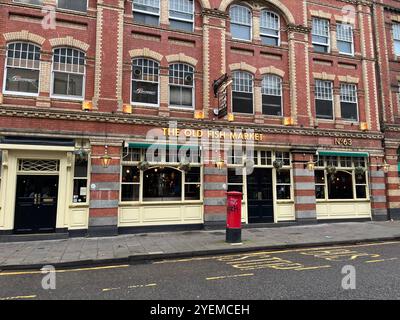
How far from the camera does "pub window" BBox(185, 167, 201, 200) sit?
14562 mm

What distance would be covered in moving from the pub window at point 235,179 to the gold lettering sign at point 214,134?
1.63 metres

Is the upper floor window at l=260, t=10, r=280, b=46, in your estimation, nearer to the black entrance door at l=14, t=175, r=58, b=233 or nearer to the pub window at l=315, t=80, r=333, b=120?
the pub window at l=315, t=80, r=333, b=120

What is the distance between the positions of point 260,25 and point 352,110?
7.23 meters

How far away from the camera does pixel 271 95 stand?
54.1 ft

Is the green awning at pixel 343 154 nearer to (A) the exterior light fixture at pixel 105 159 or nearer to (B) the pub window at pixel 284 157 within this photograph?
(B) the pub window at pixel 284 157

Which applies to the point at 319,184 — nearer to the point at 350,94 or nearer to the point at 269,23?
the point at 350,94

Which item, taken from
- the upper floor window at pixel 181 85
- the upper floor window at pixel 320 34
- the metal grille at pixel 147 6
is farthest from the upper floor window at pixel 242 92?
the upper floor window at pixel 320 34

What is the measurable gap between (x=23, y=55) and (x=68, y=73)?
5.91 feet

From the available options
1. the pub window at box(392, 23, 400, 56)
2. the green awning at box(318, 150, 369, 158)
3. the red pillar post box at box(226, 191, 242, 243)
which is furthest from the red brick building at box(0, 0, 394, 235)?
the red pillar post box at box(226, 191, 242, 243)

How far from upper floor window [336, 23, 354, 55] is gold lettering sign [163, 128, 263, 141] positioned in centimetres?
825

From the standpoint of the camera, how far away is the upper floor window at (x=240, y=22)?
644 inches

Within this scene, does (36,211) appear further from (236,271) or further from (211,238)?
(236,271)

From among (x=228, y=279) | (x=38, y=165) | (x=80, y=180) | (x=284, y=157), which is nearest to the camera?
(x=228, y=279)

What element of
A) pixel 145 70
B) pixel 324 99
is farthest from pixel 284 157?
pixel 145 70
